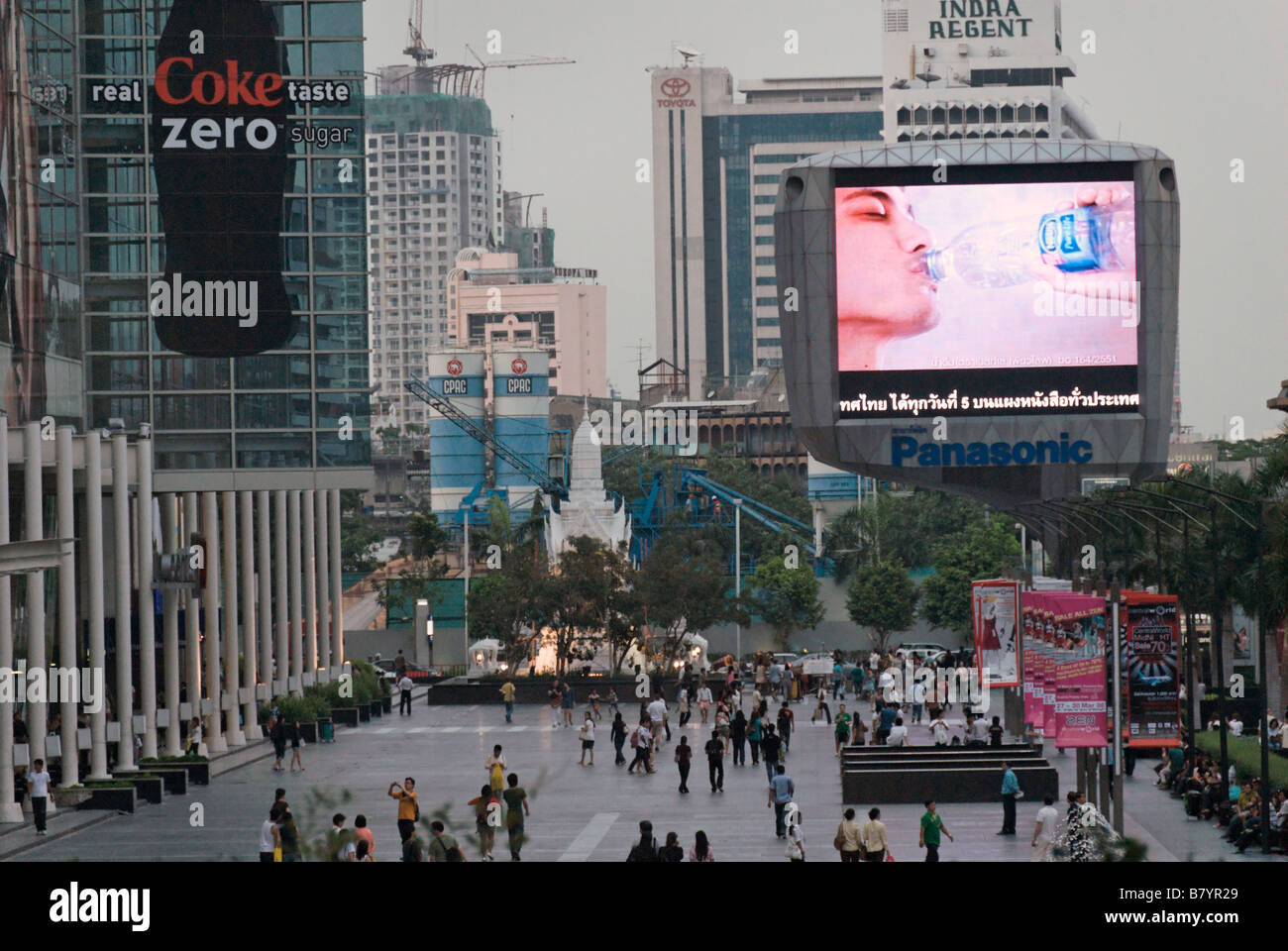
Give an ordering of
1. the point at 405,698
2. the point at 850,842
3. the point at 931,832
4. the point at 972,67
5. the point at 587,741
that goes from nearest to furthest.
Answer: the point at 850,842 → the point at 931,832 → the point at 587,741 → the point at 405,698 → the point at 972,67

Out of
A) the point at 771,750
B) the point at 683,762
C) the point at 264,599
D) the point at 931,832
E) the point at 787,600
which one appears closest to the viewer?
the point at 931,832

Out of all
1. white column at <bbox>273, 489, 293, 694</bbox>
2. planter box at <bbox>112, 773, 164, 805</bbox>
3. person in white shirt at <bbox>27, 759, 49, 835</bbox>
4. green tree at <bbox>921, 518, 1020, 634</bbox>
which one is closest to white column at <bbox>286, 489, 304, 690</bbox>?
white column at <bbox>273, 489, 293, 694</bbox>

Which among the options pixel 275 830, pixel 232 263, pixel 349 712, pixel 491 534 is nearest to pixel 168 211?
pixel 232 263

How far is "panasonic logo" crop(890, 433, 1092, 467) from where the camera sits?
4125cm

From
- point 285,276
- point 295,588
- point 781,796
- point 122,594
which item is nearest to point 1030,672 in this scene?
point 781,796

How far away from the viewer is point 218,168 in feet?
165

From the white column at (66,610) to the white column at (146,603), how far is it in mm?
2898

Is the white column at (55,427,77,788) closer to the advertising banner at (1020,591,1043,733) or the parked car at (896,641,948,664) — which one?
the advertising banner at (1020,591,1043,733)

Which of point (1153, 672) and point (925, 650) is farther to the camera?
point (925, 650)

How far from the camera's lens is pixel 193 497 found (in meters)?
49.0

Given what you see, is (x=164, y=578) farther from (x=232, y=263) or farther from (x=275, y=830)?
(x=275, y=830)

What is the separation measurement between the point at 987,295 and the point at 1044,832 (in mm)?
17061

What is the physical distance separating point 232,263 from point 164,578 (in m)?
11.8

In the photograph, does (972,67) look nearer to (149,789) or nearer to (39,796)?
(149,789)
